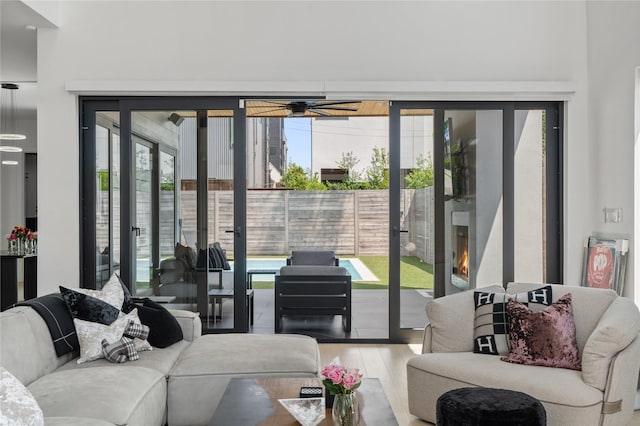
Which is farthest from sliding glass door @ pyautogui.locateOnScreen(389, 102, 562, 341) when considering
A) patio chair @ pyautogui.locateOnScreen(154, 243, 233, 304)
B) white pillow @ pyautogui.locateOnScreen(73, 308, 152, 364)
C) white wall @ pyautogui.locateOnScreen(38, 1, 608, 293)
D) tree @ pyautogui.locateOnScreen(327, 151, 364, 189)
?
tree @ pyautogui.locateOnScreen(327, 151, 364, 189)

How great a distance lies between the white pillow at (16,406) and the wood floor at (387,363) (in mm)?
2084

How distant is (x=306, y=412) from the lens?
8.07 ft

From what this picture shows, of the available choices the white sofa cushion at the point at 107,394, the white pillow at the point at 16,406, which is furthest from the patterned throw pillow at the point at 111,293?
the white pillow at the point at 16,406

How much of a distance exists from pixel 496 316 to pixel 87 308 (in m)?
2.48

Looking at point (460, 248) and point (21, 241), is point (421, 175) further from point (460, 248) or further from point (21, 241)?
point (21, 241)

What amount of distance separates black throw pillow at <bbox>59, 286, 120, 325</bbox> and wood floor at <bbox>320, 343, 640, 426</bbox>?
1870 millimetres

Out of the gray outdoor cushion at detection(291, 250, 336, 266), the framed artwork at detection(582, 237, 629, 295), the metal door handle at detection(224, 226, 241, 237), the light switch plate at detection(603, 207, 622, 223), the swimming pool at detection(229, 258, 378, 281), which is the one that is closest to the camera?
the framed artwork at detection(582, 237, 629, 295)

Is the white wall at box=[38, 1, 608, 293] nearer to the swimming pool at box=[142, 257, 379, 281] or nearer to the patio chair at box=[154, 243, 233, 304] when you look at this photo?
the patio chair at box=[154, 243, 233, 304]

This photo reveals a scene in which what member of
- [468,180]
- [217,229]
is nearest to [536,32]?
[468,180]

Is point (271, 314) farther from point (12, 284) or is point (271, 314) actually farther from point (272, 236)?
point (272, 236)

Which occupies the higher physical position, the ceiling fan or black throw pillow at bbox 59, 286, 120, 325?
the ceiling fan

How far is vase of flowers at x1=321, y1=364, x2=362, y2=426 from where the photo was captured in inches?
92.0

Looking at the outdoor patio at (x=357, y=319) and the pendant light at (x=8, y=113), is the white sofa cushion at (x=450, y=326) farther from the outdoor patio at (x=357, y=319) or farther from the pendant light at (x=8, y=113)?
the pendant light at (x=8, y=113)

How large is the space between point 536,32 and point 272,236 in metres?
7.25
